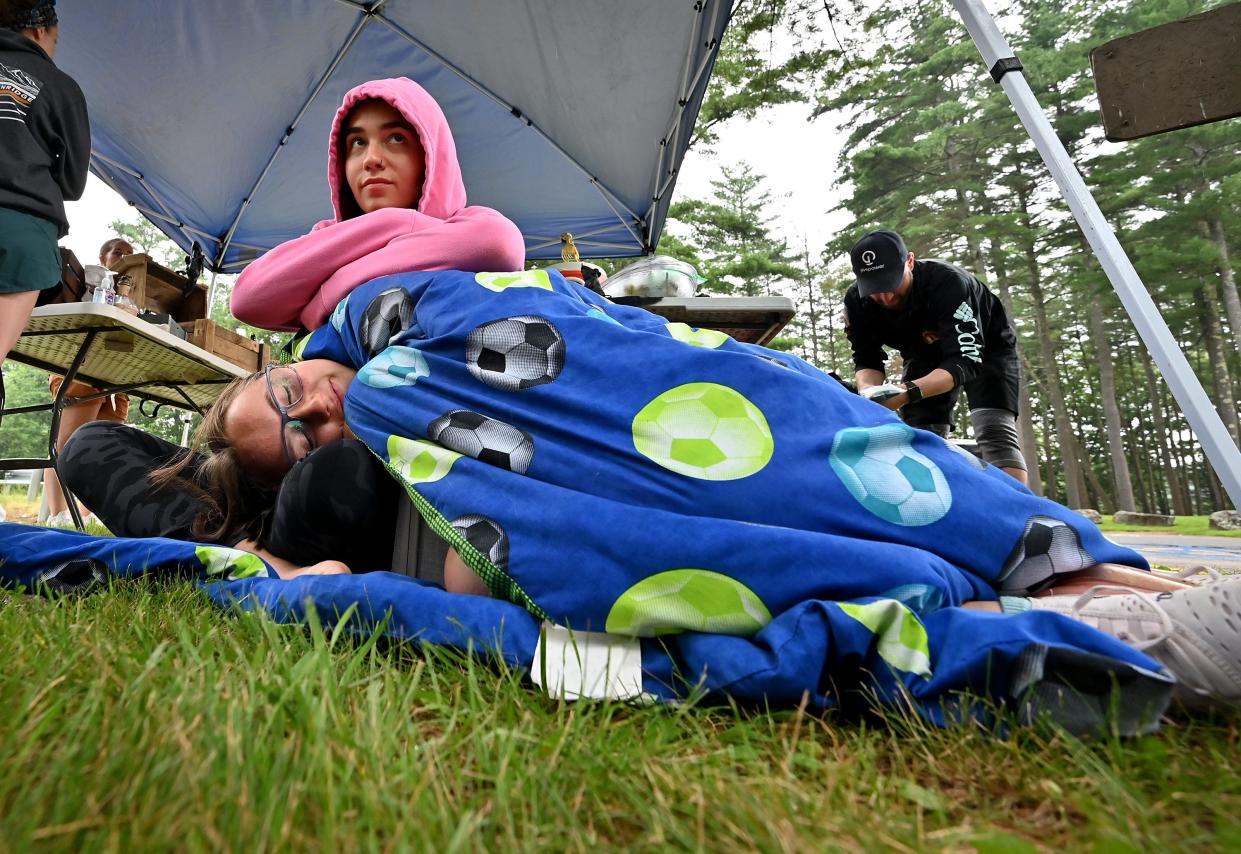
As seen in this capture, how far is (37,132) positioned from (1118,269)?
8.96 feet

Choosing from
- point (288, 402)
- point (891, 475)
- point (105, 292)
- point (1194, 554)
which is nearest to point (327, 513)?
point (288, 402)

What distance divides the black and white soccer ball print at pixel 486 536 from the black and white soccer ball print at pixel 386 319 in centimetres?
43

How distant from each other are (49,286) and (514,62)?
110 inches

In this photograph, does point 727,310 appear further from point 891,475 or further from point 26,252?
point 26,252

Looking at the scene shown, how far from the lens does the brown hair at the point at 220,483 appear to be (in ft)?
4.26

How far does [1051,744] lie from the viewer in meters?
0.54

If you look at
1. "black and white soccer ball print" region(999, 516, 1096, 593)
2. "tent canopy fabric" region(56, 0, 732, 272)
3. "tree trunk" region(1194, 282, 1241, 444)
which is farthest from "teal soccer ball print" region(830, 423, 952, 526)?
"tree trunk" region(1194, 282, 1241, 444)

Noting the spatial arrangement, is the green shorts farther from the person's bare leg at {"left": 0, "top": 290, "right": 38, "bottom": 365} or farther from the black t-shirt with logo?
the black t-shirt with logo

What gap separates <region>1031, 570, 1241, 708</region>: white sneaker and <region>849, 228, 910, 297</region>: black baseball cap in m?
2.10

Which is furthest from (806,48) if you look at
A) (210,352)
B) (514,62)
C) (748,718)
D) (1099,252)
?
(748,718)

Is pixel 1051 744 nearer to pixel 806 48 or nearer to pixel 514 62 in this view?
pixel 514 62

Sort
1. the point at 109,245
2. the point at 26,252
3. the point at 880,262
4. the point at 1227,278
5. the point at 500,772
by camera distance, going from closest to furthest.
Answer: the point at 500,772 → the point at 26,252 → the point at 880,262 → the point at 109,245 → the point at 1227,278

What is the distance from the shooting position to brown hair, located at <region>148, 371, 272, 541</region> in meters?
1.30

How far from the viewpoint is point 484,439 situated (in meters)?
0.96
